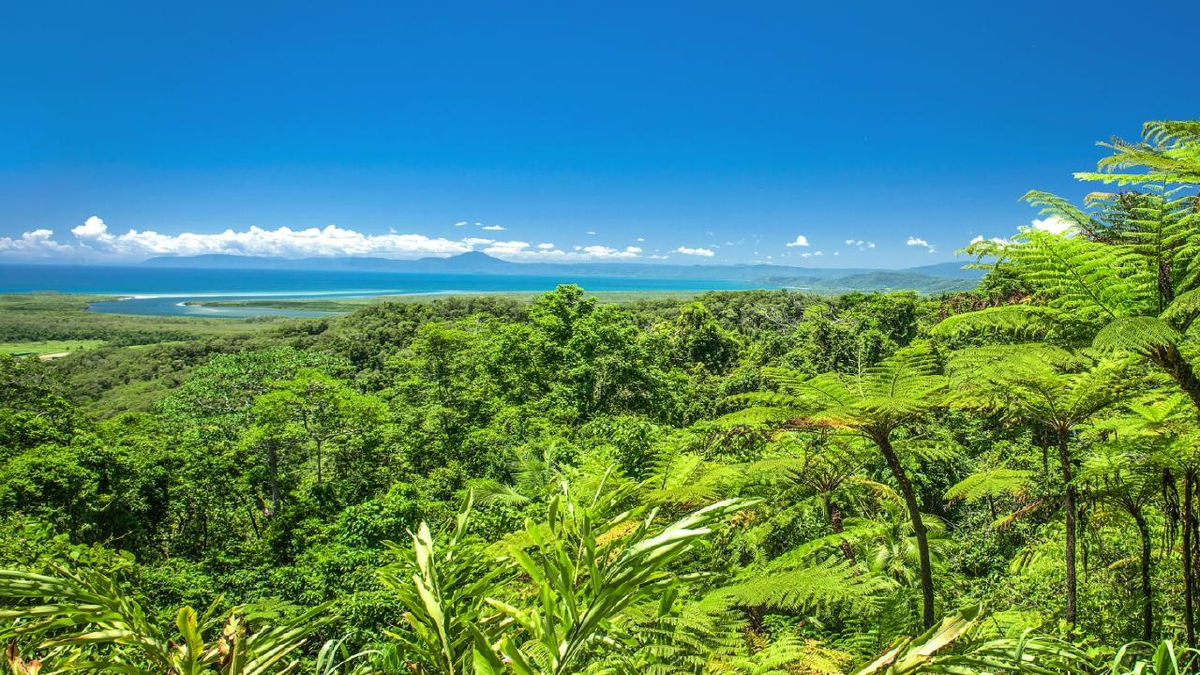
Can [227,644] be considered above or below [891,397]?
below

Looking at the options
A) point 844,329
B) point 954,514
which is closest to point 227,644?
point 954,514

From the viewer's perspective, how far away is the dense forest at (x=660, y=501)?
114 cm

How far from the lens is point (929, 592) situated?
2742 mm

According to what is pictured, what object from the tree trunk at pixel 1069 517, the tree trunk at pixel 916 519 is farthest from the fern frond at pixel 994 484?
the tree trunk at pixel 916 519

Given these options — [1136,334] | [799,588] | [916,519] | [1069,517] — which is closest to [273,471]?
[799,588]

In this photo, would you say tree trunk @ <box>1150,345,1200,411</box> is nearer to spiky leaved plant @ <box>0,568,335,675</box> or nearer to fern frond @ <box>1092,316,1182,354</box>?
fern frond @ <box>1092,316,1182,354</box>

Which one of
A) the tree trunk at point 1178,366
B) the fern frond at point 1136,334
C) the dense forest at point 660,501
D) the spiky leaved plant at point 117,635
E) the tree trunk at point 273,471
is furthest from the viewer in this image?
the tree trunk at point 273,471

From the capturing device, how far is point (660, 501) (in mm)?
2746

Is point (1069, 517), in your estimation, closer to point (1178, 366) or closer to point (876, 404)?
point (1178, 366)

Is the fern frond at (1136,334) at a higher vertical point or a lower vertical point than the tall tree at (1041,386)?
higher

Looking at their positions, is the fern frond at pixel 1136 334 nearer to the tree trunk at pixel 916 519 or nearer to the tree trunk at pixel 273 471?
the tree trunk at pixel 916 519

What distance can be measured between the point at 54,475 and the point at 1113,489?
16.4 meters

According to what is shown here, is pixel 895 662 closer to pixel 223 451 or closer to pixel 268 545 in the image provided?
pixel 268 545

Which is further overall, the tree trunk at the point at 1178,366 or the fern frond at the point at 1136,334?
the tree trunk at the point at 1178,366
